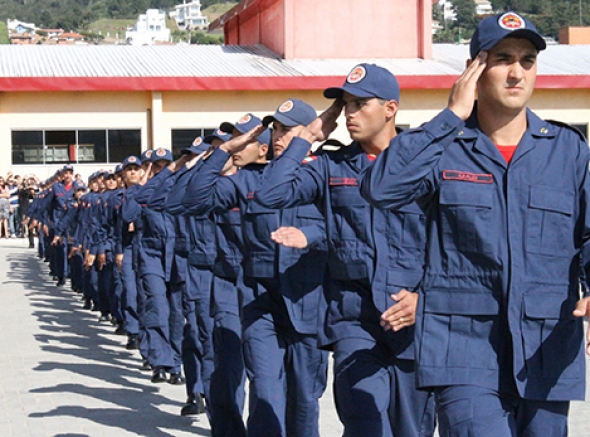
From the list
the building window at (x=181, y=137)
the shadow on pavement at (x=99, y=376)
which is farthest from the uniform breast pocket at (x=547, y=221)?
the building window at (x=181, y=137)

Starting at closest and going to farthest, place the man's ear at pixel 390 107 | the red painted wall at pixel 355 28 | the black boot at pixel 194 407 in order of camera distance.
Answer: the man's ear at pixel 390 107 < the black boot at pixel 194 407 < the red painted wall at pixel 355 28

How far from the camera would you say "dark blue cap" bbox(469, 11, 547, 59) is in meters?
4.45

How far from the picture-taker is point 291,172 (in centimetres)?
630

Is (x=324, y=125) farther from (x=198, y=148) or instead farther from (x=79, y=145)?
(x=79, y=145)

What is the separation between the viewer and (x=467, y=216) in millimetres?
4445

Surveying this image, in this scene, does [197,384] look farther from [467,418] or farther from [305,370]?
[467,418]

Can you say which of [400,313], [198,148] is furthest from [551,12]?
[400,313]

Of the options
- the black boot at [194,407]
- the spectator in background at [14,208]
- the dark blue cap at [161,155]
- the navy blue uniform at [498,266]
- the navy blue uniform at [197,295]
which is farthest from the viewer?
the spectator in background at [14,208]

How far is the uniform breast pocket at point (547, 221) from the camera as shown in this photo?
443 cm

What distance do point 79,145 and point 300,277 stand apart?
30248 millimetres

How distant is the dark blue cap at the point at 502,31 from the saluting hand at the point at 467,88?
0.05 meters

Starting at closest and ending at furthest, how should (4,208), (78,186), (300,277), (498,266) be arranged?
(498,266)
(300,277)
(78,186)
(4,208)

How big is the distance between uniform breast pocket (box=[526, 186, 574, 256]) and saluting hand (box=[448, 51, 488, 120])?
1.27 ft

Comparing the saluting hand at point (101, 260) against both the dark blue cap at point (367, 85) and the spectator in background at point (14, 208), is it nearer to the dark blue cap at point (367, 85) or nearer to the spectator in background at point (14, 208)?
the dark blue cap at point (367, 85)
